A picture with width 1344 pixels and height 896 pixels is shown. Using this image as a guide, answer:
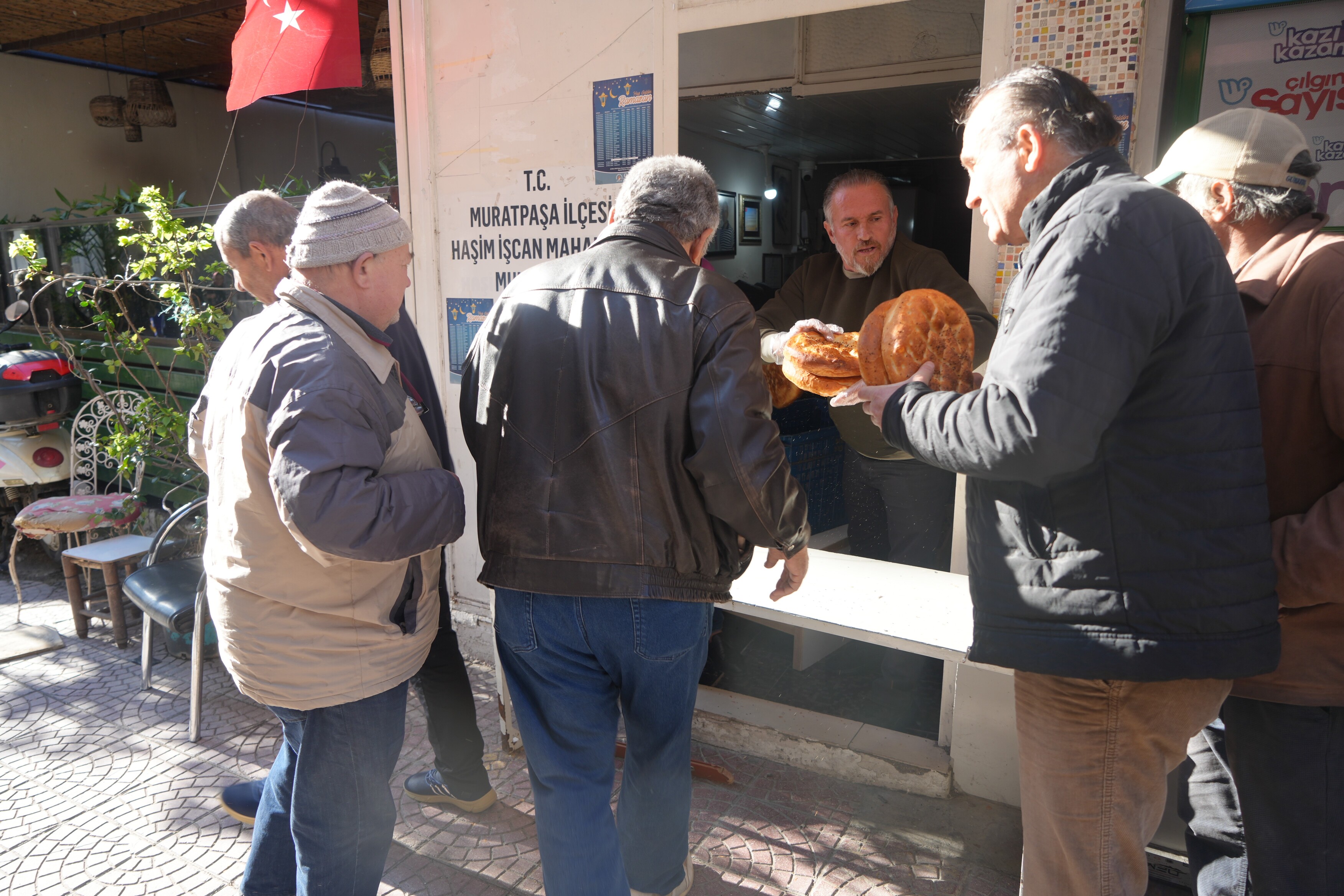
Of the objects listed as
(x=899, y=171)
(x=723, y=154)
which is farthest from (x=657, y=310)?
(x=899, y=171)

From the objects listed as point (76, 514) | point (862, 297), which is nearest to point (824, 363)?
point (862, 297)

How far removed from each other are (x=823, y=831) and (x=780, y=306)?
6.52 feet

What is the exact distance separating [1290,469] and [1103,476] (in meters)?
0.50

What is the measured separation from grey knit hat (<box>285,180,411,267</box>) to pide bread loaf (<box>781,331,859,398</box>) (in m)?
1.04

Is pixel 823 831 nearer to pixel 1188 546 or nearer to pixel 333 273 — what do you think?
pixel 1188 546

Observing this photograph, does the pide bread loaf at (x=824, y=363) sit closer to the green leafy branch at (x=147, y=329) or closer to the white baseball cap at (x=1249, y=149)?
the white baseball cap at (x=1249, y=149)

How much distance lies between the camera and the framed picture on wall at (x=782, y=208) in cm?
807

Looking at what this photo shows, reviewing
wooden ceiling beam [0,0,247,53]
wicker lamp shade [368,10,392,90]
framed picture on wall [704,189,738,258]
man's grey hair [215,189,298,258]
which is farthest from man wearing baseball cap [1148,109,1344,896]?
wooden ceiling beam [0,0,247,53]

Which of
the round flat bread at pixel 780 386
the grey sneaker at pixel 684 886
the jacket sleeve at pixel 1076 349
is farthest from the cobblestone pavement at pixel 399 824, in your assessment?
the jacket sleeve at pixel 1076 349

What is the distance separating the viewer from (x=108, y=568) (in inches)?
170

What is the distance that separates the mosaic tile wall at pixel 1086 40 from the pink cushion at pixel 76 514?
4.83 m

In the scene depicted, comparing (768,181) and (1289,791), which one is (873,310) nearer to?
(1289,791)

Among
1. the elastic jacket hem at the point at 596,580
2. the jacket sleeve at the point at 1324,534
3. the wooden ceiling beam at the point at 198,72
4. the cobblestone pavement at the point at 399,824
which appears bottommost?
the cobblestone pavement at the point at 399,824

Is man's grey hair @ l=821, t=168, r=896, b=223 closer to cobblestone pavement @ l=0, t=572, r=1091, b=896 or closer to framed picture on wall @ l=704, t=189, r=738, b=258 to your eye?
cobblestone pavement @ l=0, t=572, r=1091, b=896
